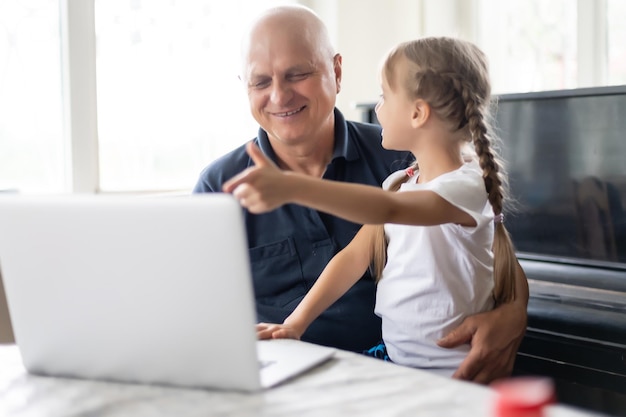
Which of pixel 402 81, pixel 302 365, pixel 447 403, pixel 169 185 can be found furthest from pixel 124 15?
pixel 447 403

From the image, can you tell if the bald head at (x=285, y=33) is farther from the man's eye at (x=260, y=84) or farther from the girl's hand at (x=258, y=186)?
the girl's hand at (x=258, y=186)

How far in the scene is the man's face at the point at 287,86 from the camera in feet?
5.87

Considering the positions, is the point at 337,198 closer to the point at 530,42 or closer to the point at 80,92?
the point at 80,92

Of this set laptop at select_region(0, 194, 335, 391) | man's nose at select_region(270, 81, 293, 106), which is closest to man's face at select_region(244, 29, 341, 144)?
man's nose at select_region(270, 81, 293, 106)

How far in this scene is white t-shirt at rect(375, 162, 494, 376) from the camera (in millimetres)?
1346

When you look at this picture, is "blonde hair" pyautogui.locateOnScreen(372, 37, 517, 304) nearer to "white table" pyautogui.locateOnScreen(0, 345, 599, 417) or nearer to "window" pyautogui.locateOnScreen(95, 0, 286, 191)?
"white table" pyautogui.locateOnScreen(0, 345, 599, 417)

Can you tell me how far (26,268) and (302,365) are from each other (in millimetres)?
378

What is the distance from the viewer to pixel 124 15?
8.61 ft

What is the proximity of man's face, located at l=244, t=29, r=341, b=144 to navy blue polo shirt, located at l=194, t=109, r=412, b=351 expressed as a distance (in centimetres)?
10

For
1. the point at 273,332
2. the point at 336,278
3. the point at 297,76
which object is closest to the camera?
the point at 273,332

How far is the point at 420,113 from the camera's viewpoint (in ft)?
4.52

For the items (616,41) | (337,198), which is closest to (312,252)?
(337,198)

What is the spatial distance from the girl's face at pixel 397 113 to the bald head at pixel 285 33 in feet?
1.41

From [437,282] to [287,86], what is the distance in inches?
27.0
